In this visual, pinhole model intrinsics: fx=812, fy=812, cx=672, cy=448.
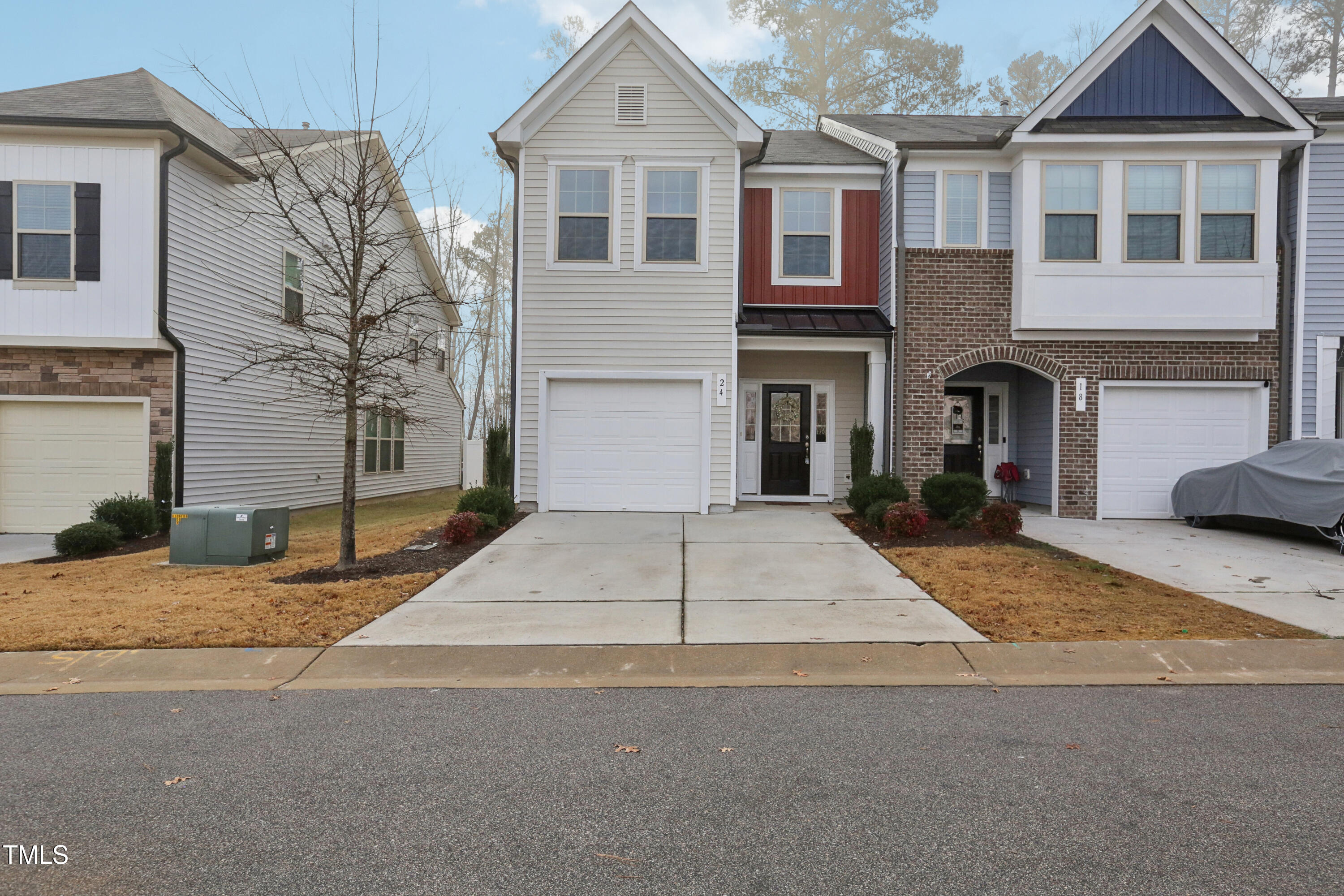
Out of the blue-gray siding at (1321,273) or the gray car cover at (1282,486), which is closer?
the gray car cover at (1282,486)

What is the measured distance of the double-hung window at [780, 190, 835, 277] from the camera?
14.5m

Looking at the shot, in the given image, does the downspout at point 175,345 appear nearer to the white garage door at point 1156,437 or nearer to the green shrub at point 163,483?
the green shrub at point 163,483

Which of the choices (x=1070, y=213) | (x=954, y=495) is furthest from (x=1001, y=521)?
(x=1070, y=213)

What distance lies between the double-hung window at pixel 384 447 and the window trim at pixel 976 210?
12482 mm

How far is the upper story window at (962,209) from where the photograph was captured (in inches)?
531

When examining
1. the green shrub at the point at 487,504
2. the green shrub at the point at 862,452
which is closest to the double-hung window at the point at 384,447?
the green shrub at the point at 487,504

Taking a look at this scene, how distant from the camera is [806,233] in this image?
1445cm

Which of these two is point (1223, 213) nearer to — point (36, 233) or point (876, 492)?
point (876, 492)

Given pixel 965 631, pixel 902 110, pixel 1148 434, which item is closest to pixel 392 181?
pixel 965 631

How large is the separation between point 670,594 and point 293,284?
12.9 m

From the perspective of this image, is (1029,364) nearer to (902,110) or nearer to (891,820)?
(891,820)

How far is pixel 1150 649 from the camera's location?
5.78 m

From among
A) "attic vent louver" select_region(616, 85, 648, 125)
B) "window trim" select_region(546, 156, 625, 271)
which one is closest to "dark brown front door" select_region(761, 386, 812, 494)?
"window trim" select_region(546, 156, 625, 271)

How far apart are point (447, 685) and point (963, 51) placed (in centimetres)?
2987
